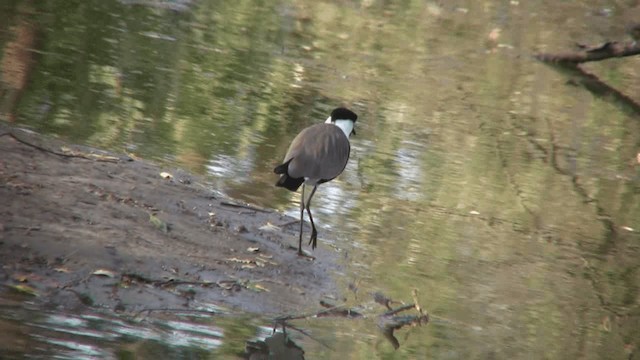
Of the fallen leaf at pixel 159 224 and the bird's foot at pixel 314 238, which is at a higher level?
the fallen leaf at pixel 159 224

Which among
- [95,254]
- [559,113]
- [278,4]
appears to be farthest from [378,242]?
[278,4]

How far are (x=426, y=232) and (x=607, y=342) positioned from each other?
199cm

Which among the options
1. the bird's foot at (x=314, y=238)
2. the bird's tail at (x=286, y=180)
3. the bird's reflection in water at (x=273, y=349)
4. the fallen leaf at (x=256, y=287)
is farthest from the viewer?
the bird's foot at (x=314, y=238)

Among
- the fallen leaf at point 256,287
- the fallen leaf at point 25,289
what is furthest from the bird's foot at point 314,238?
the fallen leaf at point 25,289

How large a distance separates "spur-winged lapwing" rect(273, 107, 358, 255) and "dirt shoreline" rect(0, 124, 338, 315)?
0.44 metres

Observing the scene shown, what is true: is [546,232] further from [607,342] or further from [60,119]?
[60,119]

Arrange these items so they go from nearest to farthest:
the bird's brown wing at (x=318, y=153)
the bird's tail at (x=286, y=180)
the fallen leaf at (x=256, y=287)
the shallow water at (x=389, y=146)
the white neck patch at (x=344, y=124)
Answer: the fallen leaf at (x=256, y=287) < the shallow water at (x=389, y=146) < the bird's tail at (x=286, y=180) < the bird's brown wing at (x=318, y=153) < the white neck patch at (x=344, y=124)

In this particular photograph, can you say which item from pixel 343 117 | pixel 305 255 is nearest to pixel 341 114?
pixel 343 117

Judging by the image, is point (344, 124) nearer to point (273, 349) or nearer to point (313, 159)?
point (313, 159)

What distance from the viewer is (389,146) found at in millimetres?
11094

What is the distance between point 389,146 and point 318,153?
3839 mm

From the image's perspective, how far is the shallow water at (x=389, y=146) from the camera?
6672 mm

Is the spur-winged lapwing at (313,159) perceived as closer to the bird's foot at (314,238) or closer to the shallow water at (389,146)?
the bird's foot at (314,238)

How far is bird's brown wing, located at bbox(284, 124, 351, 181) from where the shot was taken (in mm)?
7156
